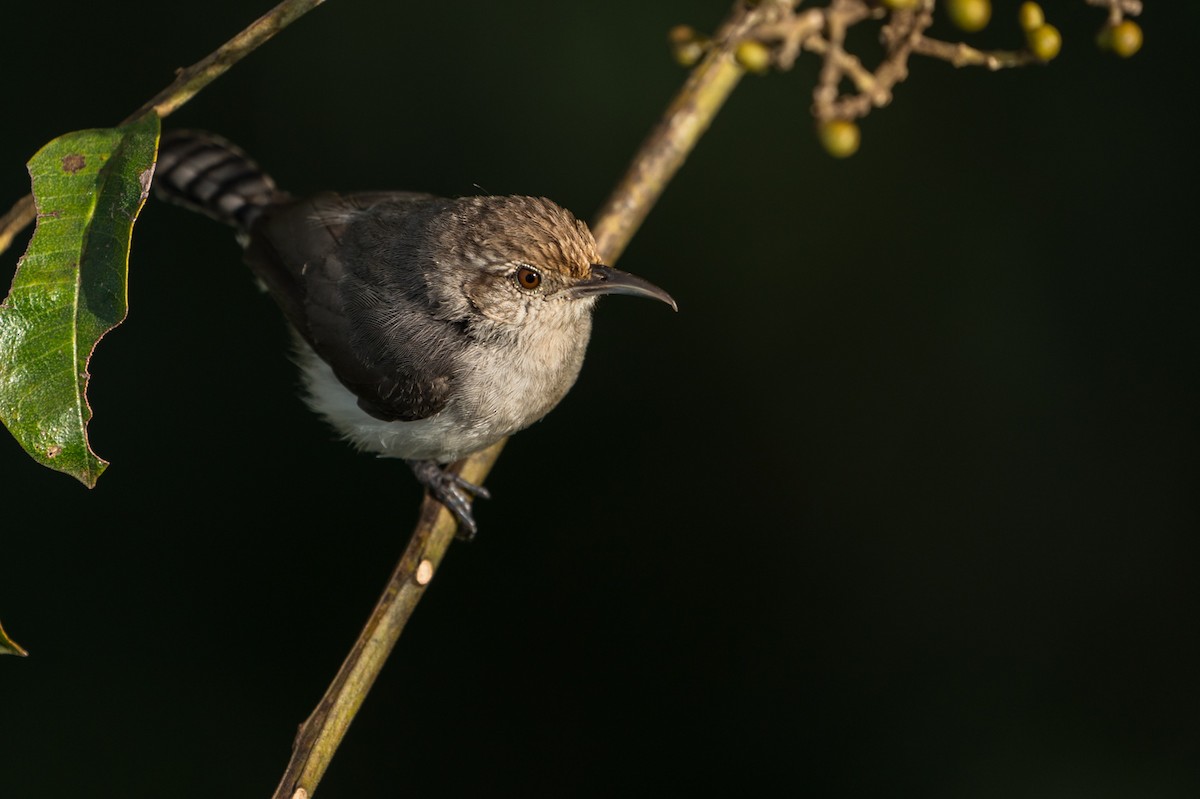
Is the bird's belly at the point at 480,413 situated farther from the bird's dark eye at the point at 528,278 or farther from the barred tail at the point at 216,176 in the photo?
the barred tail at the point at 216,176

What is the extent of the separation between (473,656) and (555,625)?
36cm

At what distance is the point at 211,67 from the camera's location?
2297 millimetres

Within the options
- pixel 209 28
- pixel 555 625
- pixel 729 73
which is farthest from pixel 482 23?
pixel 555 625

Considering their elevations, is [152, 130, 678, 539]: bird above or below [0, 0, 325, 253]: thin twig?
below

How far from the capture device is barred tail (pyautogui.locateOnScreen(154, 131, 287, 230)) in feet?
14.7

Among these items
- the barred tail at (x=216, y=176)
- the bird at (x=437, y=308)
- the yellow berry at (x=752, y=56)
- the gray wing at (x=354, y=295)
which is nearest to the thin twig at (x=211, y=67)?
the yellow berry at (x=752, y=56)

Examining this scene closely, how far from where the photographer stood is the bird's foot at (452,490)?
12.3 ft

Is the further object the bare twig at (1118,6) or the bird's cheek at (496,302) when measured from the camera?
the bird's cheek at (496,302)

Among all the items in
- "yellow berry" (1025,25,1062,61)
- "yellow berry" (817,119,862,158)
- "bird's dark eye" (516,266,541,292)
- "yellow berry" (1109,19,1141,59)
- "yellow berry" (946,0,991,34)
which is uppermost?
"yellow berry" (1109,19,1141,59)

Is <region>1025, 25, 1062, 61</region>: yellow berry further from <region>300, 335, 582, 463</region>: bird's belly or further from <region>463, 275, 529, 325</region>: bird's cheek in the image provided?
<region>300, 335, 582, 463</region>: bird's belly

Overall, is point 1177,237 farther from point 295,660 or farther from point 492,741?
point 295,660

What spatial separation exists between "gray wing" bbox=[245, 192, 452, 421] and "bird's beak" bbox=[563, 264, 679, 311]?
0.51 m

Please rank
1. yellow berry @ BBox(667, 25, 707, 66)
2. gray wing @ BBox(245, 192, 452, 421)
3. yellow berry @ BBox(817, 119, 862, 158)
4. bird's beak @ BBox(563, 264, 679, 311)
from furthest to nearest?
gray wing @ BBox(245, 192, 452, 421), bird's beak @ BBox(563, 264, 679, 311), yellow berry @ BBox(667, 25, 707, 66), yellow berry @ BBox(817, 119, 862, 158)

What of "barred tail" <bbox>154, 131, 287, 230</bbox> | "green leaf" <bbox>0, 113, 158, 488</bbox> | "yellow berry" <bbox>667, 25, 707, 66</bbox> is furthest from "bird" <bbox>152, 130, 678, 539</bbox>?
"green leaf" <bbox>0, 113, 158, 488</bbox>
